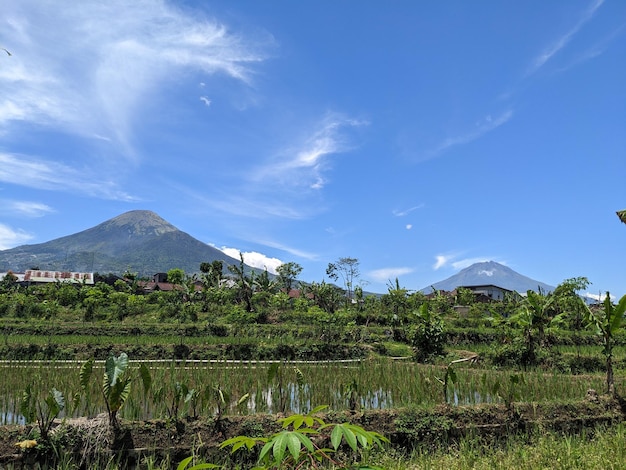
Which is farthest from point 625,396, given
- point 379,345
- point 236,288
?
point 236,288

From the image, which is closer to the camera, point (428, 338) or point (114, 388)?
point (114, 388)

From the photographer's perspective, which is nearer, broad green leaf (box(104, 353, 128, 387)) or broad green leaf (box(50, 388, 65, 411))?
broad green leaf (box(50, 388, 65, 411))

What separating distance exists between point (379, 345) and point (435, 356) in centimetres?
270

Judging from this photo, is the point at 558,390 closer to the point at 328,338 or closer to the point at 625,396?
the point at 625,396

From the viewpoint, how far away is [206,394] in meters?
5.01

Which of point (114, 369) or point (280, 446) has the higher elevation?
point (280, 446)

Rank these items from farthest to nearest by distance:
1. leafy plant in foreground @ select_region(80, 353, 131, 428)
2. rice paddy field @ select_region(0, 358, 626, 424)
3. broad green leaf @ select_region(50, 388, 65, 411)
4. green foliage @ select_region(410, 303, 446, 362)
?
green foliage @ select_region(410, 303, 446, 362) → rice paddy field @ select_region(0, 358, 626, 424) → leafy plant in foreground @ select_region(80, 353, 131, 428) → broad green leaf @ select_region(50, 388, 65, 411)

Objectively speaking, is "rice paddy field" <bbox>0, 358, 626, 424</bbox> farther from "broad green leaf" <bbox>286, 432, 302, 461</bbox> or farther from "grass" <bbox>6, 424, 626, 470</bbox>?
"broad green leaf" <bbox>286, 432, 302, 461</bbox>

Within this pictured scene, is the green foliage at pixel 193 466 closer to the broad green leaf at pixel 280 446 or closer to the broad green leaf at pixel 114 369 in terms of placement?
the broad green leaf at pixel 280 446

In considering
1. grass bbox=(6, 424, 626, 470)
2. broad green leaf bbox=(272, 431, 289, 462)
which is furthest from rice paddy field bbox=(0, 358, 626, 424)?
broad green leaf bbox=(272, 431, 289, 462)

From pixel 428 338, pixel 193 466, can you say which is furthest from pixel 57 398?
pixel 428 338

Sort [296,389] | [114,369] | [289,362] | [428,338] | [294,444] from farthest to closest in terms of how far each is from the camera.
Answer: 1. [428,338]
2. [289,362]
3. [296,389]
4. [114,369]
5. [294,444]

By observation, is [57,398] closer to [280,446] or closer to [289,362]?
[280,446]

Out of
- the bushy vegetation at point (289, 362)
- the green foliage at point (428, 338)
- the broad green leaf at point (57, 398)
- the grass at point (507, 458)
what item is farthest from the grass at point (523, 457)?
the green foliage at point (428, 338)
